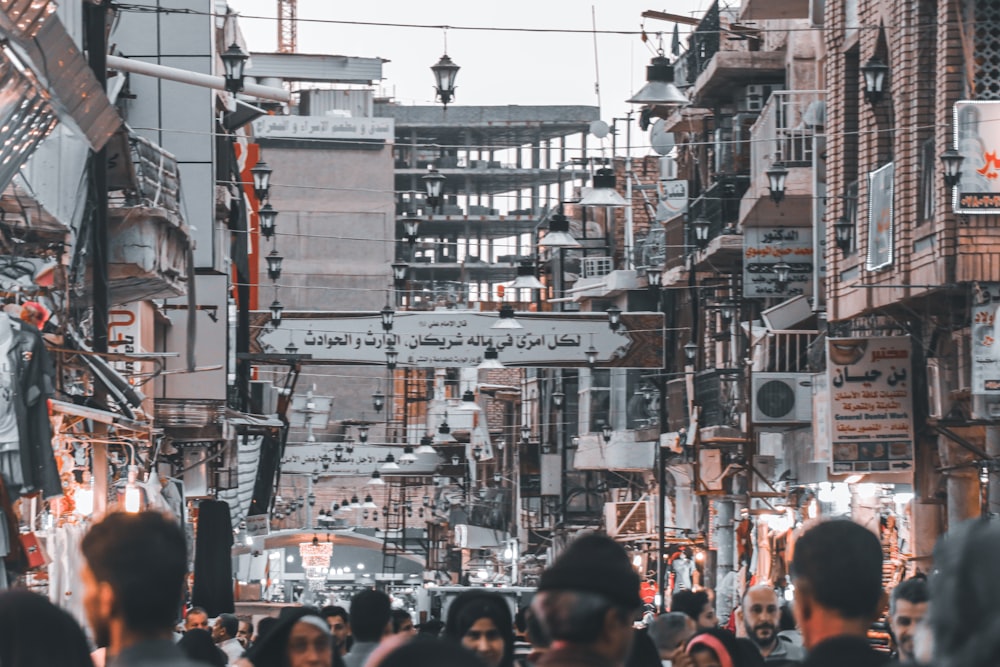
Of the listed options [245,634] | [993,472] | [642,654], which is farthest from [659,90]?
[642,654]

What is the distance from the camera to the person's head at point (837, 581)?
483 cm

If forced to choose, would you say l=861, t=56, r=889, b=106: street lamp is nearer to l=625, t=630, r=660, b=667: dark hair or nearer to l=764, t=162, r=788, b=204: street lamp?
l=764, t=162, r=788, b=204: street lamp

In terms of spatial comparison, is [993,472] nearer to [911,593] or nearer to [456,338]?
[911,593]

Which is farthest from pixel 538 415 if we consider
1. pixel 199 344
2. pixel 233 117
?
pixel 199 344

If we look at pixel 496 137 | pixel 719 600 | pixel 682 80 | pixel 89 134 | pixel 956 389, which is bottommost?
pixel 719 600

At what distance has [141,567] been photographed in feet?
14.7

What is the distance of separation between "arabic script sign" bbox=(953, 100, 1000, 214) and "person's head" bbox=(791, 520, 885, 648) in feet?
50.3

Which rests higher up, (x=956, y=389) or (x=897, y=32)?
(x=897, y=32)

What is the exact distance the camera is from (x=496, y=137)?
11944 cm

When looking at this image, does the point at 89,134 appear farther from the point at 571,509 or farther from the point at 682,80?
the point at 571,509

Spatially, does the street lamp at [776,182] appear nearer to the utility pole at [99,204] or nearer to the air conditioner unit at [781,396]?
the air conditioner unit at [781,396]

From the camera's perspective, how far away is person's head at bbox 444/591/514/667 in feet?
26.1

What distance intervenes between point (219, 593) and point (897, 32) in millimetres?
11083

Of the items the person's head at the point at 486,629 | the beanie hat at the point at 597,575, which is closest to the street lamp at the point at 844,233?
the person's head at the point at 486,629
